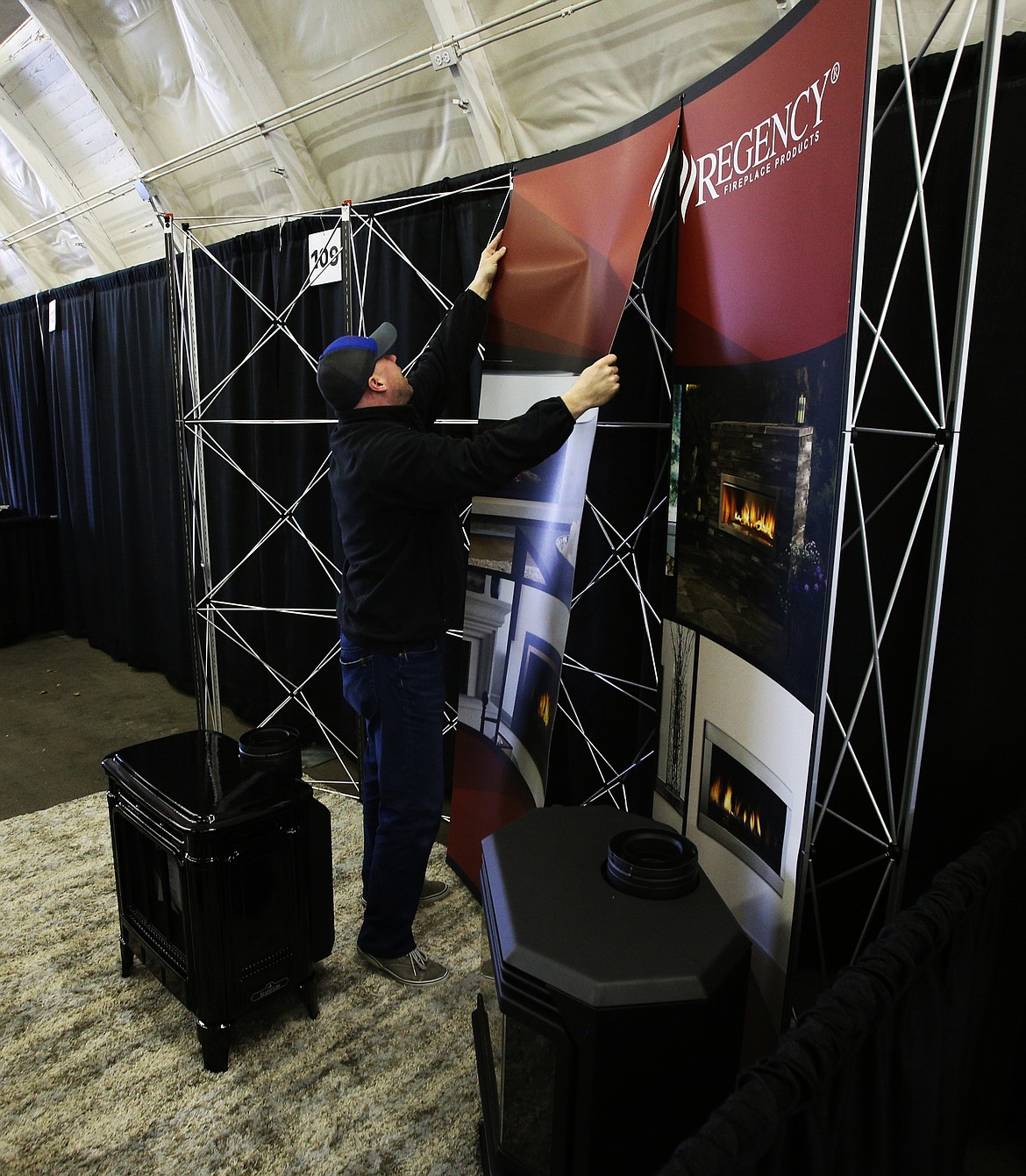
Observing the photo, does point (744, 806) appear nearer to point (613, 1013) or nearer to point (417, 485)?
point (613, 1013)

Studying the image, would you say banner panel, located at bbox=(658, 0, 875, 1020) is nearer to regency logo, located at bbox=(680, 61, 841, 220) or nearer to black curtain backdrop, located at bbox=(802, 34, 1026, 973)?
regency logo, located at bbox=(680, 61, 841, 220)

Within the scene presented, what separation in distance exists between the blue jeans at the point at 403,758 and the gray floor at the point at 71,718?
4.02ft

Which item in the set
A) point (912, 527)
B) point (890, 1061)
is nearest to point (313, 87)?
point (912, 527)

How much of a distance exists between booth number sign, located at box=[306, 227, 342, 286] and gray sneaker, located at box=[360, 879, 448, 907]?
2.05 metres

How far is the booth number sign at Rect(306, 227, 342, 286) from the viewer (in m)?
2.75

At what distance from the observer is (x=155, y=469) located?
14.7 ft

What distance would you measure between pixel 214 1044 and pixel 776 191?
2.10 metres

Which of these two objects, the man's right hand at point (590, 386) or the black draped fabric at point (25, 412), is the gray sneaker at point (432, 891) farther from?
the black draped fabric at point (25, 412)

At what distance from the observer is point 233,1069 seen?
179cm

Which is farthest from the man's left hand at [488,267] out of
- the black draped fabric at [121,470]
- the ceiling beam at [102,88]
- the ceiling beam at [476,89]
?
the black draped fabric at [121,470]

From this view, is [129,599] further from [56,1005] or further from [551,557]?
Answer: [551,557]

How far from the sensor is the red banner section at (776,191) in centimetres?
122

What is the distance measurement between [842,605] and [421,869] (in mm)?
1277

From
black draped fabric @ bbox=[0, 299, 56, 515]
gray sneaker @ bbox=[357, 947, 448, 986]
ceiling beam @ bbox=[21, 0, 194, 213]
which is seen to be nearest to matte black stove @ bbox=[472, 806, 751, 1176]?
gray sneaker @ bbox=[357, 947, 448, 986]
